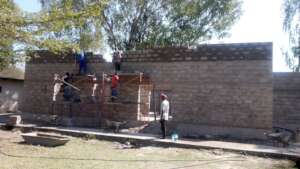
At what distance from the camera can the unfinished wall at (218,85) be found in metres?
13.8

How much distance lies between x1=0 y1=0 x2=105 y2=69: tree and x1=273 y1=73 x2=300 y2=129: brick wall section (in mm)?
10718

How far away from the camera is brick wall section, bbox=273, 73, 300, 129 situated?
53.9 ft

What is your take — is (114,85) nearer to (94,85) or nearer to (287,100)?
(94,85)

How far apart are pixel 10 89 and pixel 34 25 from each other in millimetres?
20300

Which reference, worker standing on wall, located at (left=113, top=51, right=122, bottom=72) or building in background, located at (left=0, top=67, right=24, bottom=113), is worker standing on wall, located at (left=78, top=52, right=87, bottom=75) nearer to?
worker standing on wall, located at (left=113, top=51, right=122, bottom=72)

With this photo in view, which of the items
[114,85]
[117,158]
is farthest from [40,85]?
[117,158]

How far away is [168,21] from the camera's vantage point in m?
28.9

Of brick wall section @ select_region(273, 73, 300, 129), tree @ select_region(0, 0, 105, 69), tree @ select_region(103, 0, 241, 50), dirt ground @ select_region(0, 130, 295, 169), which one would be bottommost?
dirt ground @ select_region(0, 130, 295, 169)

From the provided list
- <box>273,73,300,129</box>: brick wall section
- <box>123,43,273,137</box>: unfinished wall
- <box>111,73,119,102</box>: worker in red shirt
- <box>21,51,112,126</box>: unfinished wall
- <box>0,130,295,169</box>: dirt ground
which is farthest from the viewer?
<box>21,51,112,126</box>: unfinished wall

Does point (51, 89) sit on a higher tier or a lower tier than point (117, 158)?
higher

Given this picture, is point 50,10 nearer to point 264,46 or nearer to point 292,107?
point 264,46

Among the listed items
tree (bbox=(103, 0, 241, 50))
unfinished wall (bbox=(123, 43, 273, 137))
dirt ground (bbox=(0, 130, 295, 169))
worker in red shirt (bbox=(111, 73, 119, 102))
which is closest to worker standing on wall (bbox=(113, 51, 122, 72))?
worker in red shirt (bbox=(111, 73, 119, 102))

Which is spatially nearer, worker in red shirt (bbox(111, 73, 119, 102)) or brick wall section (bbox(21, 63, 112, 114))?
worker in red shirt (bbox(111, 73, 119, 102))

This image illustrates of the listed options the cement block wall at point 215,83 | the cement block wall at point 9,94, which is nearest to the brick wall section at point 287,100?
the cement block wall at point 215,83
